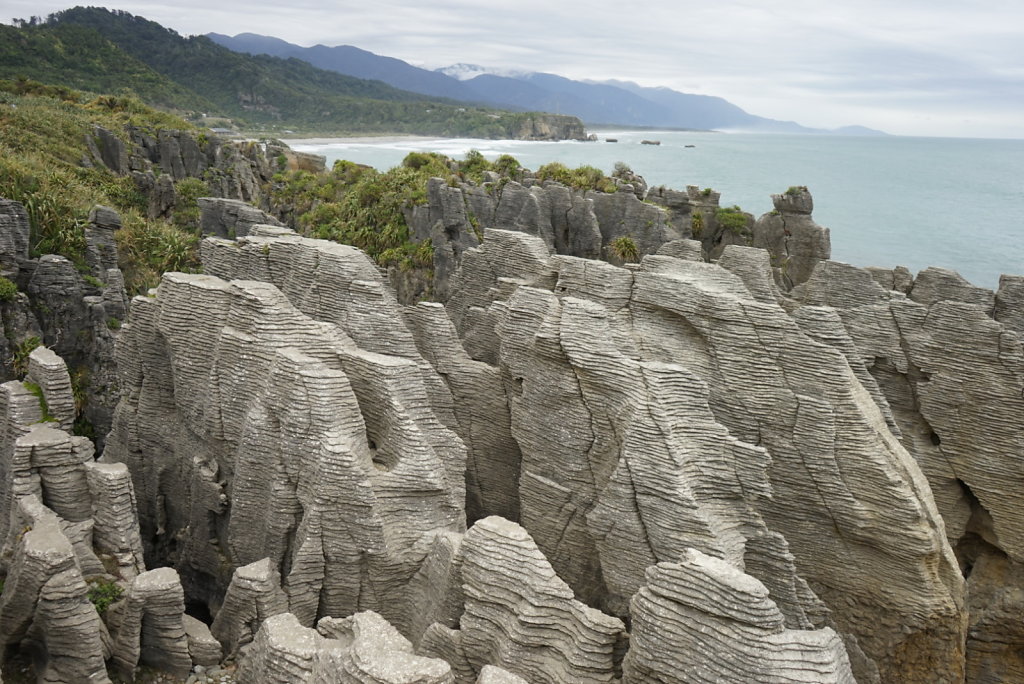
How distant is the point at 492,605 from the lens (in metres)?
11.1

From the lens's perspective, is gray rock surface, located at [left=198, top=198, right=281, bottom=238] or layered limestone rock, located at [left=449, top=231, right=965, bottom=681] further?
gray rock surface, located at [left=198, top=198, right=281, bottom=238]

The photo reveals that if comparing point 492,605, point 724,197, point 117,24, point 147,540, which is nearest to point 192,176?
point 147,540

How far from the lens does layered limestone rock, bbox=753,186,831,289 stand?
39.3 metres

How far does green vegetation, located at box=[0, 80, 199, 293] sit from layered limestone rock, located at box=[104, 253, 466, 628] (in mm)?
12619

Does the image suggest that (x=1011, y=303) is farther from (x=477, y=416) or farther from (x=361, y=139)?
(x=361, y=139)

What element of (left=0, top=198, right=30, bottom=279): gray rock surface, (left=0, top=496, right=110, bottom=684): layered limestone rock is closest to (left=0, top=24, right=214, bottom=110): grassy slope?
(left=0, top=198, right=30, bottom=279): gray rock surface

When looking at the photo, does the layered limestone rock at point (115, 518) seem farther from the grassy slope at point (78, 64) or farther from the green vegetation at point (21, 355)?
the grassy slope at point (78, 64)

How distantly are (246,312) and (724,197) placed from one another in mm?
103319

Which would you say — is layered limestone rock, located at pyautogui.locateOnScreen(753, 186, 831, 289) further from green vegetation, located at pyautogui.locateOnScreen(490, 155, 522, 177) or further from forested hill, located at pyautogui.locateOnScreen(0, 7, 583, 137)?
forested hill, located at pyautogui.locateOnScreen(0, 7, 583, 137)

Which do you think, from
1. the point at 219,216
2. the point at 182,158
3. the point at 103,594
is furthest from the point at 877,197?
the point at 103,594

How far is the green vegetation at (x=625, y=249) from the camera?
1515 inches

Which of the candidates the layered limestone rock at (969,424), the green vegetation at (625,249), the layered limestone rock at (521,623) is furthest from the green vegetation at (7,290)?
the green vegetation at (625,249)

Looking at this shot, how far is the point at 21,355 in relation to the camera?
2058cm

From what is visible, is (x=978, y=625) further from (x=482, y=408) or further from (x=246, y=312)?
(x=246, y=312)
